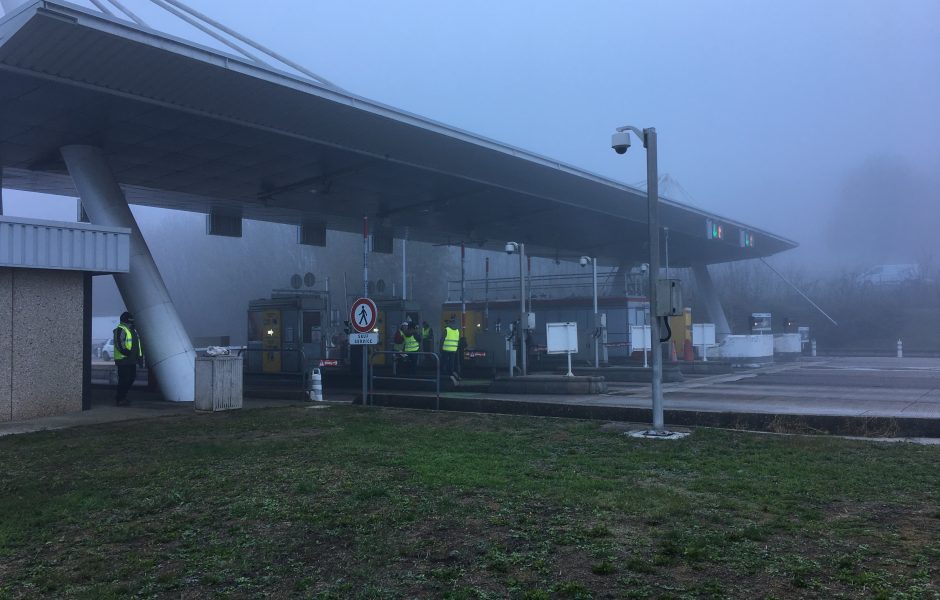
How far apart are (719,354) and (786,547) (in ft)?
88.6

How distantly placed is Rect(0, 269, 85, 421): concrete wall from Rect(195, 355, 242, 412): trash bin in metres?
2.16

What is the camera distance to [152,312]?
17.1 meters

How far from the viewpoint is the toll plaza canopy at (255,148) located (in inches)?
537

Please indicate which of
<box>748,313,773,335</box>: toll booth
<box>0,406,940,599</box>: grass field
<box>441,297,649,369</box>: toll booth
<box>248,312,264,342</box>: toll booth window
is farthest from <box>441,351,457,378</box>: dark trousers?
<box>748,313,773,335</box>: toll booth

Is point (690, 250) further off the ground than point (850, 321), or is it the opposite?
point (690, 250)

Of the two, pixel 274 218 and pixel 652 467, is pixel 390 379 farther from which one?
pixel 274 218

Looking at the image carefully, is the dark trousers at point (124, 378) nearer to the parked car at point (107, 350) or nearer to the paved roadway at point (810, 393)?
the paved roadway at point (810, 393)

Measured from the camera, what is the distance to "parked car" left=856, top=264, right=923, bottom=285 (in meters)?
57.3

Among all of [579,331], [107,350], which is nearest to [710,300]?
[579,331]

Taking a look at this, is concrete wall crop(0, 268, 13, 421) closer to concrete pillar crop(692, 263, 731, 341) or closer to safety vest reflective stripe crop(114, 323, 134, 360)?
safety vest reflective stripe crop(114, 323, 134, 360)

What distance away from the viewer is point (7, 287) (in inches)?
513

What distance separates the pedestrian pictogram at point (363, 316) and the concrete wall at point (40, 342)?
4974 millimetres

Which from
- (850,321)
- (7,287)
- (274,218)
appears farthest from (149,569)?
(850,321)

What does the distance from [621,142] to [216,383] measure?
27.3 feet
